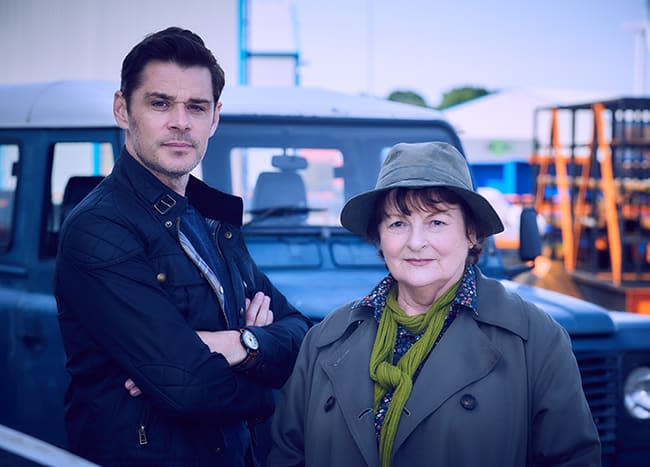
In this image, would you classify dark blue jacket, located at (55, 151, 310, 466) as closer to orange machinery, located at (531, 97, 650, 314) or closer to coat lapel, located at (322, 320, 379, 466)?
coat lapel, located at (322, 320, 379, 466)

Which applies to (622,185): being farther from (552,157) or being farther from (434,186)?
(434,186)

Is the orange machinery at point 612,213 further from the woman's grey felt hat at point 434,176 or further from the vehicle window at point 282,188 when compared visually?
the woman's grey felt hat at point 434,176

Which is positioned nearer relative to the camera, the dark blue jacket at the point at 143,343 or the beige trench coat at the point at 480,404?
the beige trench coat at the point at 480,404

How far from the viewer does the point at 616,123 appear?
9383 millimetres

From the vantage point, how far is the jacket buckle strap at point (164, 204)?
Result: 7.45ft

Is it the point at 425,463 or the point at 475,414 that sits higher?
the point at 475,414

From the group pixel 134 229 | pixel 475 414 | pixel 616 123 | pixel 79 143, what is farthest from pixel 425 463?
pixel 616 123

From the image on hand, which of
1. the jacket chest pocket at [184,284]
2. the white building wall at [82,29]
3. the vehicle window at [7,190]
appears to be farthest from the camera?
the white building wall at [82,29]

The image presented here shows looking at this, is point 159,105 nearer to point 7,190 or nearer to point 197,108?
point 197,108

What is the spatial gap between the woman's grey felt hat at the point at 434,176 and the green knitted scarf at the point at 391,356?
20 centimetres

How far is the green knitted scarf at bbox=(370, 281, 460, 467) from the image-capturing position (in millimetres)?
2006

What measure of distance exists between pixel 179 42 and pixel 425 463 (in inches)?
51.7

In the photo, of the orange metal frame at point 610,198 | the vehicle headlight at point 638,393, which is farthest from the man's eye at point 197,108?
the orange metal frame at point 610,198

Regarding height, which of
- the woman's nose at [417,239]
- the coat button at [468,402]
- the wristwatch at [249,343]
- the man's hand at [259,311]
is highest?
the woman's nose at [417,239]
